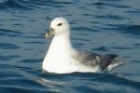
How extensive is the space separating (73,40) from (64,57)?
12.2 feet

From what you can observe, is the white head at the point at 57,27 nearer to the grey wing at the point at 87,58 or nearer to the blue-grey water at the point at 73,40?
the grey wing at the point at 87,58

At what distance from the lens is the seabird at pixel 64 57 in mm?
14164

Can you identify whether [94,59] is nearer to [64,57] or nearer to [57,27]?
[64,57]

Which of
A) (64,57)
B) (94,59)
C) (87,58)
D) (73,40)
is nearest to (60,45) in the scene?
(64,57)

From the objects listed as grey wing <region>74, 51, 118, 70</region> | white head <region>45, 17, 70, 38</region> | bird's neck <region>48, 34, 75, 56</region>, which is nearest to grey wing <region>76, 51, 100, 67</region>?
grey wing <region>74, 51, 118, 70</region>

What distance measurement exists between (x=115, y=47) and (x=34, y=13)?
456 centimetres

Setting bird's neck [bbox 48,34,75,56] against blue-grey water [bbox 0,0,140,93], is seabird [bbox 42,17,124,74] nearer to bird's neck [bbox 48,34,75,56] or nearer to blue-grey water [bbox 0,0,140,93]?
bird's neck [bbox 48,34,75,56]

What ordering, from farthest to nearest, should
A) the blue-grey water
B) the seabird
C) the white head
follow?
1. the white head
2. the seabird
3. the blue-grey water

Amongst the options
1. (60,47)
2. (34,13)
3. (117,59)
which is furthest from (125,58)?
(34,13)

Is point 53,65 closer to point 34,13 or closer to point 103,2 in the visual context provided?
point 34,13

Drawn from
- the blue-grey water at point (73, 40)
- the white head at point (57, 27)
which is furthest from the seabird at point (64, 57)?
the blue-grey water at point (73, 40)

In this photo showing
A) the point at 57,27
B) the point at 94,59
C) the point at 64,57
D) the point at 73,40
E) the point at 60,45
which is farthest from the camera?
the point at 73,40

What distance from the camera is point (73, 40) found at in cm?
1802

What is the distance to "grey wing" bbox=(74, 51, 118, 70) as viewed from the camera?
14451 mm
